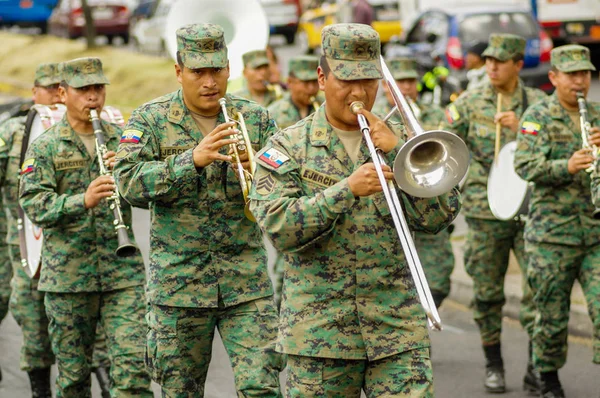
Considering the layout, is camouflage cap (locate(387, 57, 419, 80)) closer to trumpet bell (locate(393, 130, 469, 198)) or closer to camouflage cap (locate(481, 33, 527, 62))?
camouflage cap (locate(481, 33, 527, 62))

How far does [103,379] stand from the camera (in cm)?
815

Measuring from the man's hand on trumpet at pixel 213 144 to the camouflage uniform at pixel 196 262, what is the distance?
0.24 meters

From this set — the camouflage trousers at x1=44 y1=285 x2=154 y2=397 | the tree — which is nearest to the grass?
the tree

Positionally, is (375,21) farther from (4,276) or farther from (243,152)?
(243,152)

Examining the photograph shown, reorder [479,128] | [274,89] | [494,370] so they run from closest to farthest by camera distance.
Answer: [494,370] → [479,128] → [274,89]

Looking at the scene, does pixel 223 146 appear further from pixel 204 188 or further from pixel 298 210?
pixel 298 210

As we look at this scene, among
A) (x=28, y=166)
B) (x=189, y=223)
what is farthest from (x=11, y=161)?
(x=189, y=223)

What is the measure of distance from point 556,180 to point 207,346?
2.52 meters

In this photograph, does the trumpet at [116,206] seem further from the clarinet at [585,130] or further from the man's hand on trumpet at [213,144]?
the clarinet at [585,130]

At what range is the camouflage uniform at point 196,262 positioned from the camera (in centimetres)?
602

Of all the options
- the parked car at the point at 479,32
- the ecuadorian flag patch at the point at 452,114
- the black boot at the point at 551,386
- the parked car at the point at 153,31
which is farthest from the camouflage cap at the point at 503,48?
the parked car at the point at 153,31

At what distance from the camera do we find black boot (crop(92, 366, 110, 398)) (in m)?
8.09

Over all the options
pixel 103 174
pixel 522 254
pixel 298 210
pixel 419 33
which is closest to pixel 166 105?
pixel 103 174

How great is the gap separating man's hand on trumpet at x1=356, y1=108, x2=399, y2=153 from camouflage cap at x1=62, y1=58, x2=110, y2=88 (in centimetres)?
269
